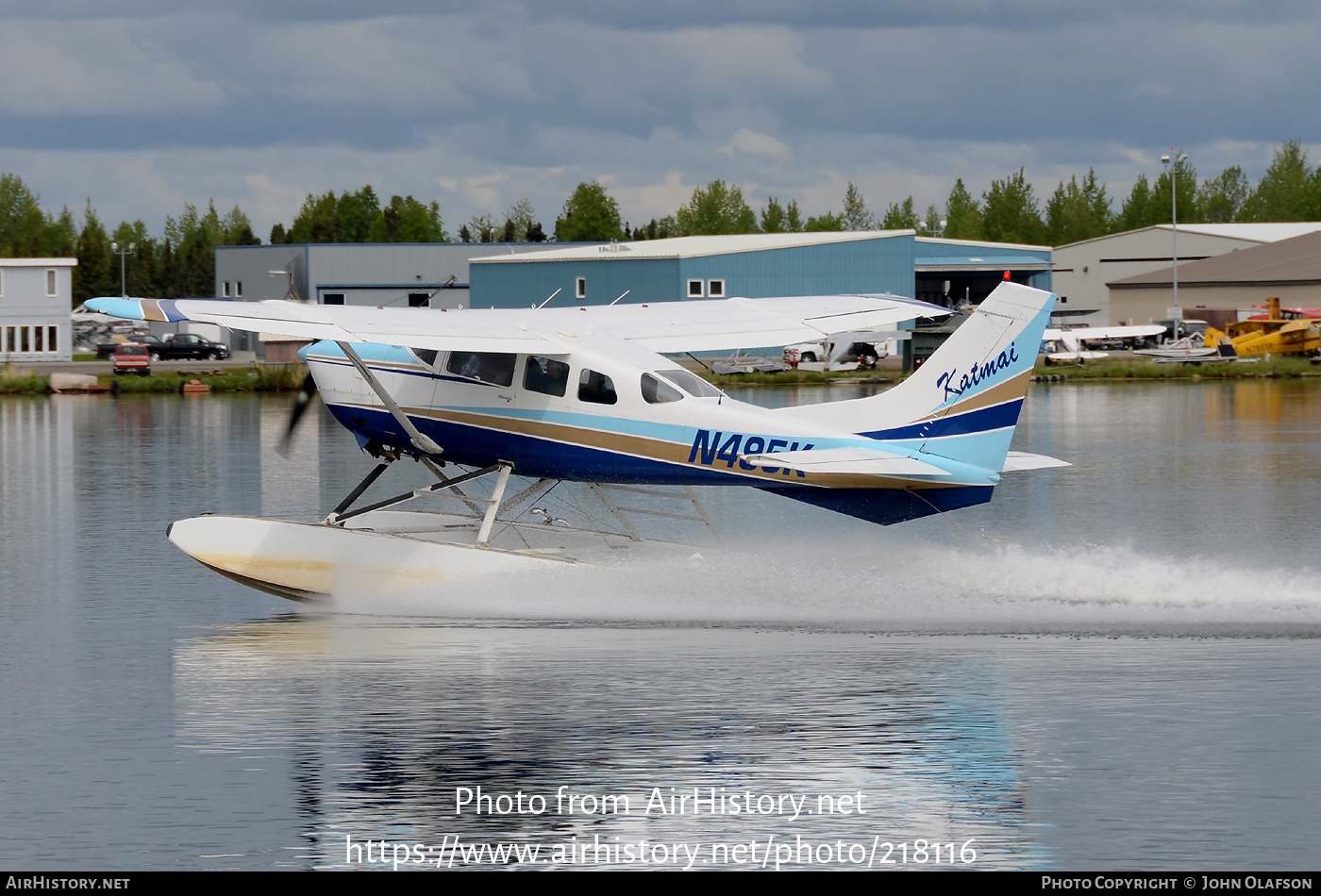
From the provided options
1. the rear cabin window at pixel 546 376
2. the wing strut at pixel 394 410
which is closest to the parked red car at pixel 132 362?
the wing strut at pixel 394 410

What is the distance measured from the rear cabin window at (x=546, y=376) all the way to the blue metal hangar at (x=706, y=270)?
135 ft

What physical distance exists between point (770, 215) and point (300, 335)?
132 meters

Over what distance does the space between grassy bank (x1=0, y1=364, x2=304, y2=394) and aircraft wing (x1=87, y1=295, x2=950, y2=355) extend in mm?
34304

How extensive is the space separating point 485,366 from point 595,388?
1.09 m

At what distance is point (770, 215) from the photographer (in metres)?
141

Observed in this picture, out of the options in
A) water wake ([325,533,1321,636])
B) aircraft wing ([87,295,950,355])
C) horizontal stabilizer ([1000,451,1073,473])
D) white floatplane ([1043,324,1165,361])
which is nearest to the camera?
water wake ([325,533,1321,636])

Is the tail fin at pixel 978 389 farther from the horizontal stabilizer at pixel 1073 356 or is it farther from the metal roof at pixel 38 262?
the metal roof at pixel 38 262

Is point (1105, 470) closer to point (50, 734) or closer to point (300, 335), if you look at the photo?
point (300, 335)

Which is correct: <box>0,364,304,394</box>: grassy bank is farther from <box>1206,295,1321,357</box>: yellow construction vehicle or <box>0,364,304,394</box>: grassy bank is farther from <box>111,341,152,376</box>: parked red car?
<box>1206,295,1321,357</box>: yellow construction vehicle

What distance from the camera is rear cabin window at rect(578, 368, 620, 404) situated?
12188mm

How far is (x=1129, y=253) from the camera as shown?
87500 millimetres

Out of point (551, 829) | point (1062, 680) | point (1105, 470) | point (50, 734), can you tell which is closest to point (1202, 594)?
point (1062, 680)

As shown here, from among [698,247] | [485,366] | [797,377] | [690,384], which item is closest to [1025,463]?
[690,384]

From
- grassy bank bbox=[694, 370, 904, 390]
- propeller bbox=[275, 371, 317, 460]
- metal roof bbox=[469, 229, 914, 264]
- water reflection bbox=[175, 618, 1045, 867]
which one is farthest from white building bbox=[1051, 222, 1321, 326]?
water reflection bbox=[175, 618, 1045, 867]
